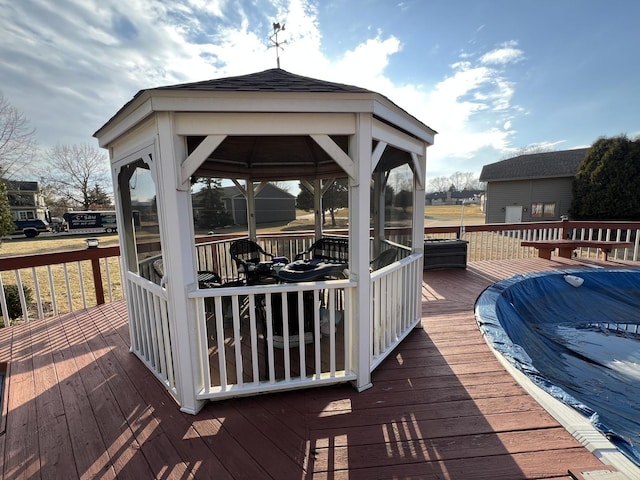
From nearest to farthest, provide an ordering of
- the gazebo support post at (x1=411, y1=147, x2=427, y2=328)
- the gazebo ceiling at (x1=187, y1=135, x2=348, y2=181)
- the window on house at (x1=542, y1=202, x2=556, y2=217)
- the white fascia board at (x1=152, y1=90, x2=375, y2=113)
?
the white fascia board at (x1=152, y1=90, x2=375, y2=113), the gazebo support post at (x1=411, y1=147, x2=427, y2=328), the gazebo ceiling at (x1=187, y1=135, x2=348, y2=181), the window on house at (x1=542, y1=202, x2=556, y2=217)

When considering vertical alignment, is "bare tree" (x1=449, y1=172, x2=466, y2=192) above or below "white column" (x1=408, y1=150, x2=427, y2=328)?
above

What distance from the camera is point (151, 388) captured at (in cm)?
244

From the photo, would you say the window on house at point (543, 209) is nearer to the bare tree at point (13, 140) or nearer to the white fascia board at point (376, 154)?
the white fascia board at point (376, 154)

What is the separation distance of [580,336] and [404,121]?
4.20m

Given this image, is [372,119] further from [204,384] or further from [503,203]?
[503,203]

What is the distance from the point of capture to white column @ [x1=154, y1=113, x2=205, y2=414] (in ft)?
6.30

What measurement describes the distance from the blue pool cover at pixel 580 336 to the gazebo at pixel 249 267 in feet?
4.33

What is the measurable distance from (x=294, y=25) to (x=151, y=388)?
13.3 ft

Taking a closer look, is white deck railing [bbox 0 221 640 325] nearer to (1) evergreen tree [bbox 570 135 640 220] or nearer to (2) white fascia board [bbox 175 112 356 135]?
(2) white fascia board [bbox 175 112 356 135]

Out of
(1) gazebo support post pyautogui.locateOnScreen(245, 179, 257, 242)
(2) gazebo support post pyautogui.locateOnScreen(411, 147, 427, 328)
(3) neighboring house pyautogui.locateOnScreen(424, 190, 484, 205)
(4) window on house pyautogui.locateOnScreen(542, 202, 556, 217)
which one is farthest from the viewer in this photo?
(3) neighboring house pyautogui.locateOnScreen(424, 190, 484, 205)

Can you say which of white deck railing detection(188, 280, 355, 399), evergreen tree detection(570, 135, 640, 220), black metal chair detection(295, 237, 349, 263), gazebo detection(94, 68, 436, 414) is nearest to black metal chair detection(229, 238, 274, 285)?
gazebo detection(94, 68, 436, 414)

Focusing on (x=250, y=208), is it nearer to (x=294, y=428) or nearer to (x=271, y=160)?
(x=271, y=160)

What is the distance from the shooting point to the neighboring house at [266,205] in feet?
18.1

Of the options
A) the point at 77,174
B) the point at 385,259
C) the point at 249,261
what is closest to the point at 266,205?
the point at 249,261
